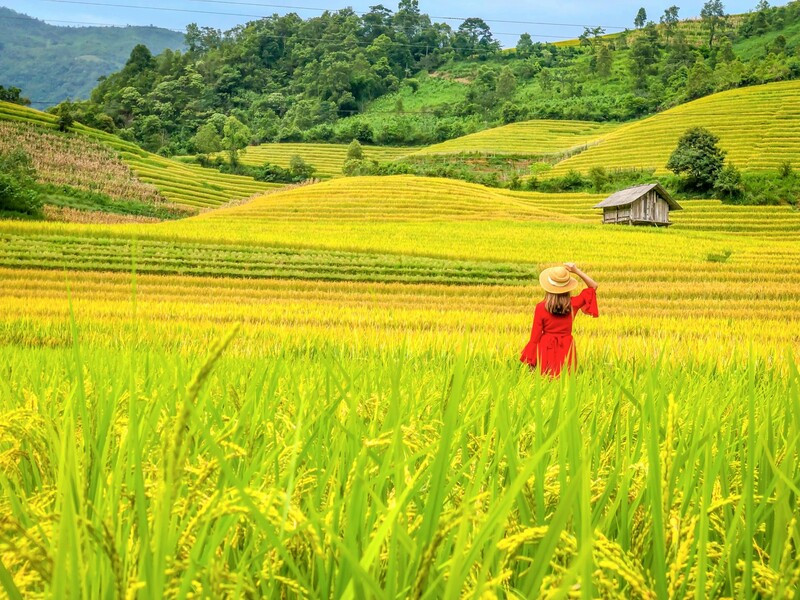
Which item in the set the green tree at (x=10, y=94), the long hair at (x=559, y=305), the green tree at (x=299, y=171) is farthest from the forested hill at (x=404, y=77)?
the long hair at (x=559, y=305)

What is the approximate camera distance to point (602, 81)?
3664 inches

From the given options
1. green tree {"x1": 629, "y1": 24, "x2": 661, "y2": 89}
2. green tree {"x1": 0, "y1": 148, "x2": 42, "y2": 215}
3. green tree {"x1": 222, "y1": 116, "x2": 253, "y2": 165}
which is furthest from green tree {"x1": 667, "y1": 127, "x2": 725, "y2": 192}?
green tree {"x1": 629, "y1": 24, "x2": 661, "y2": 89}

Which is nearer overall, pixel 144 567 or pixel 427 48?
pixel 144 567

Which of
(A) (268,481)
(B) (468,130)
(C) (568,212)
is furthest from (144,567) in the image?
(B) (468,130)

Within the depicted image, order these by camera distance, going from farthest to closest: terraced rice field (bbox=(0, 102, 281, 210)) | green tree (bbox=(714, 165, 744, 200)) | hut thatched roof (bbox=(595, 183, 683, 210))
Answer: terraced rice field (bbox=(0, 102, 281, 210)) → green tree (bbox=(714, 165, 744, 200)) → hut thatched roof (bbox=(595, 183, 683, 210))

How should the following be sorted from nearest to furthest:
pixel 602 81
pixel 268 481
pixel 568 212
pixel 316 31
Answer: pixel 268 481 < pixel 568 212 < pixel 602 81 < pixel 316 31

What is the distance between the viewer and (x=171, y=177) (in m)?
47.7

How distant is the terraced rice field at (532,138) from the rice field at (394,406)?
1975 cm

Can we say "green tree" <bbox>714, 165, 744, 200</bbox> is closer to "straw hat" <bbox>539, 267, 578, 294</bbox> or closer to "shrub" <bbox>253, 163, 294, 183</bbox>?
"shrub" <bbox>253, 163, 294, 183</bbox>

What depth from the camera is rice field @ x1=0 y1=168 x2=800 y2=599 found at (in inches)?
22.5

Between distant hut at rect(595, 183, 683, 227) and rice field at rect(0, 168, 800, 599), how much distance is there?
71.0 inches

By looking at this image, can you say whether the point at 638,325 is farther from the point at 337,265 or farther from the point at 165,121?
the point at 165,121

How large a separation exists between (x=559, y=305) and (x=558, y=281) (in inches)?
9.4

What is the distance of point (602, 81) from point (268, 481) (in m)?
102
